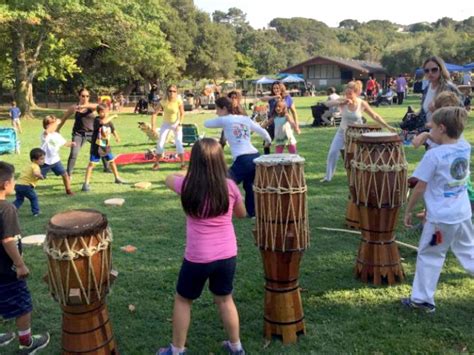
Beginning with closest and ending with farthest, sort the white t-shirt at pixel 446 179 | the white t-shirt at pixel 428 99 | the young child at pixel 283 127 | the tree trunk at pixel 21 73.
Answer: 1. the white t-shirt at pixel 446 179
2. the white t-shirt at pixel 428 99
3. the young child at pixel 283 127
4. the tree trunk at pixel 21 73

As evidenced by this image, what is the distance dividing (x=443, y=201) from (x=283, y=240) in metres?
1.32

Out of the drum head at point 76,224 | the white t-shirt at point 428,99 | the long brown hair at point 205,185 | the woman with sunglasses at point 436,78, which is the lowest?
the drum head at point 76,224

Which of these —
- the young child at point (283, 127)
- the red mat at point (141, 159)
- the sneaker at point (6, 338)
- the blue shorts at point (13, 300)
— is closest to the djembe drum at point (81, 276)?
the blue shorts at point (13, 300)

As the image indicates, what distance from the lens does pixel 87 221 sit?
3.28 metres

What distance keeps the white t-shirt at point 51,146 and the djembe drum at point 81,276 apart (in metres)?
4.90

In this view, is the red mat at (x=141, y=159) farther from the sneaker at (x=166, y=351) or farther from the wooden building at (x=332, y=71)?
the wooden building at (x=332, y=71)

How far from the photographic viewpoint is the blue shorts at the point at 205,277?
3279mm

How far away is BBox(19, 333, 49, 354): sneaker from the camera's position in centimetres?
361

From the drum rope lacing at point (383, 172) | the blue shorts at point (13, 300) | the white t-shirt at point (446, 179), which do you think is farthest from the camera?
the drum rope lacing at point (383, 172)

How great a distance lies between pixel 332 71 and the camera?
61.7 m

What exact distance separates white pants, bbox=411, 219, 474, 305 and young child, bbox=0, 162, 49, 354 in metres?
2.99

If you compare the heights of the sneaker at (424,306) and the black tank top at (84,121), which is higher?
the black tank top at (84,121)

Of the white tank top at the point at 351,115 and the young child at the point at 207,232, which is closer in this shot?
the young child at the point at 207,232

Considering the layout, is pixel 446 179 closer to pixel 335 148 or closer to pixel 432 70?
pixel 432 70
